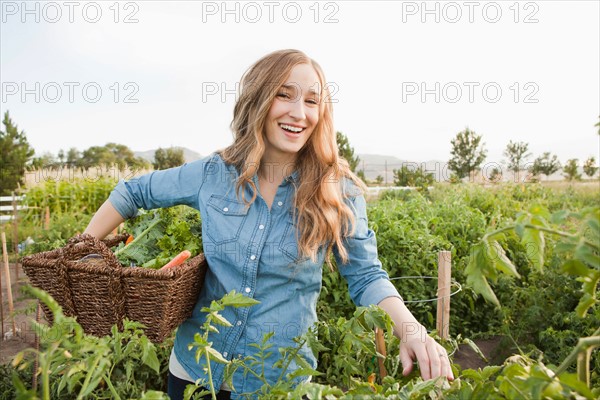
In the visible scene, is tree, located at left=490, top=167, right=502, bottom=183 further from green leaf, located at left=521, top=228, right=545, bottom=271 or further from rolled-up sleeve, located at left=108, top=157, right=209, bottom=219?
green leaf, located at left=521, top=228, right=545, bottom=271

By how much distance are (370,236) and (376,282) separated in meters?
0.24

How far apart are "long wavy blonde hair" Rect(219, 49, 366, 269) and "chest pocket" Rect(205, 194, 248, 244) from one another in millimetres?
45

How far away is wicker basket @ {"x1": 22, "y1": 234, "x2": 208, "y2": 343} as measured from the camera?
1388 mm

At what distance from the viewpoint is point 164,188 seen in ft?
5.97

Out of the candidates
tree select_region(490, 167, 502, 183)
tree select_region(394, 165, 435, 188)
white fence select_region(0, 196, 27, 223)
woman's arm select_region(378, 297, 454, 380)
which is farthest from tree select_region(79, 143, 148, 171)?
woman's arm select_region(378, 297, 454, 380)

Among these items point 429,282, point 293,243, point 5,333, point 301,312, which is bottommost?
point 5,333

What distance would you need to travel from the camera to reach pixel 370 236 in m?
1.78

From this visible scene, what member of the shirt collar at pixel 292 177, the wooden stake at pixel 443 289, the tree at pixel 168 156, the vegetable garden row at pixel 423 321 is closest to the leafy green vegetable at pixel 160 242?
the vegetable garden row at pixel 423 321

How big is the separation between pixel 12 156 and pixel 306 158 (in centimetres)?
→ 2279

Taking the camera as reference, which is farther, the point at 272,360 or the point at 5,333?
the point at 5,333

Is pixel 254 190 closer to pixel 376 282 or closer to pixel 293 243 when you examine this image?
pixel 293 243

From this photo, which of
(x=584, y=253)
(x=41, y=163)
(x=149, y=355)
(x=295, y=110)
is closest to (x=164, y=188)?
(x=295, y=110)

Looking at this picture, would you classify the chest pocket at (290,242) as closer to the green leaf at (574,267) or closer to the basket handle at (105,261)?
the basket handle at (105,261)

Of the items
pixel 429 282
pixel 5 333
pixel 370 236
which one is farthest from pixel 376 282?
pixel 5 333
